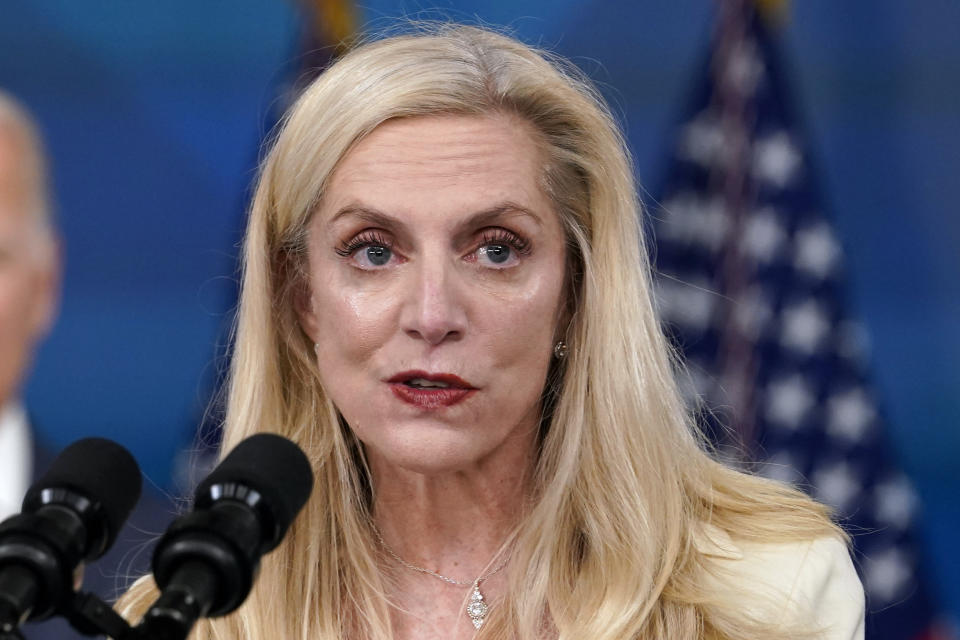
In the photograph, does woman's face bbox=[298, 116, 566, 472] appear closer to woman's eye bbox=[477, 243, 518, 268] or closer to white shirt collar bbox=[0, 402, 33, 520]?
woman's eye bbox=[477, 243, 518, 268]

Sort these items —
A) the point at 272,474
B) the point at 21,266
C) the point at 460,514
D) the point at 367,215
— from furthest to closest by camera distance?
1. the point at 21,266
2. the point at 460,514
3. the point at 367,215
4. the point at 272,474

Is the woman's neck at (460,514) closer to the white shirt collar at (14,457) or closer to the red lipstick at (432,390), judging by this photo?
the red lipstick at (432,390)

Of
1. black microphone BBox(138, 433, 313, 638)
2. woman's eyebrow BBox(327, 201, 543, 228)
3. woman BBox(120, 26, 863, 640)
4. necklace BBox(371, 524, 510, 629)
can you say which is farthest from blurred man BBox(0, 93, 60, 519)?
black microphone BBox(138, 433, 313, 638)

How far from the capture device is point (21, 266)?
328 cm

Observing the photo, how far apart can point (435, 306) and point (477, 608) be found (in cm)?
50

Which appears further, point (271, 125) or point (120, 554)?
point (271, 125)

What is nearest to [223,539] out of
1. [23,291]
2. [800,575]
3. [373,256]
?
[373,256]

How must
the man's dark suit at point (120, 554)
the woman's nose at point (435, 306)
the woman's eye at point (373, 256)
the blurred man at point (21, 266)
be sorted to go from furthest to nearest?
the blurred man at point (21, 266) < the man's dark suit at point (120, 554) < the woman's eye at point (373, 256) < the woman's nose at point (435, 306)

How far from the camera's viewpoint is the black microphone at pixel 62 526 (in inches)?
43.7

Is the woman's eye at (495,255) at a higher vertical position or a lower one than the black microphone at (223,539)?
higher

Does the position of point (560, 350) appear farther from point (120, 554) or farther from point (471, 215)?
point (120, 554)

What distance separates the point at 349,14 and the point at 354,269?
1.67m

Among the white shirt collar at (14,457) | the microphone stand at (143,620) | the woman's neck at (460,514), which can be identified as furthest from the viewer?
the white shirt collar at (14,457)

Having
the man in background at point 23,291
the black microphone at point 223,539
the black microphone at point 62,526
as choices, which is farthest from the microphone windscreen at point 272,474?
the man in background at point 23,291
